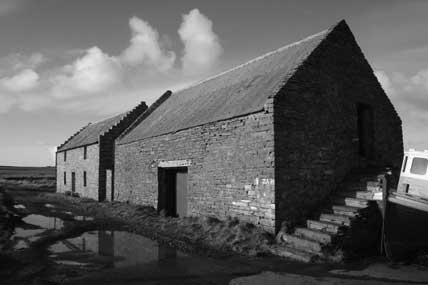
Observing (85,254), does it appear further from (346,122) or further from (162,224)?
(346,122)

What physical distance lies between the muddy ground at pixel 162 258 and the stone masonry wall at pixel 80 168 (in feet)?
32.9

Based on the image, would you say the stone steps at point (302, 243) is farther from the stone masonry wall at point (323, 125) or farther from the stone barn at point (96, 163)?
the stone barn at point (96, 163)

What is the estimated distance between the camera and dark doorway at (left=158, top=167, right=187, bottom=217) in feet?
51.7

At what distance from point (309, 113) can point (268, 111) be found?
1648 mm

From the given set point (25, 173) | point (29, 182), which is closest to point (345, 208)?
point (29, 182)

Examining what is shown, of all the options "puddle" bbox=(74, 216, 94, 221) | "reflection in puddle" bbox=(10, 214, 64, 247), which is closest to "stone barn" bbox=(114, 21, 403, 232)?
"puddle" bbox=(74, 216, 94, 221)

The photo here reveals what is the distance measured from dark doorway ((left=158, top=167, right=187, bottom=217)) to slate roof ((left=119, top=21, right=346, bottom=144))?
192cm

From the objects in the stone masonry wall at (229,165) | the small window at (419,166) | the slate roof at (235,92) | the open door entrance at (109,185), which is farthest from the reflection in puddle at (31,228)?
the small window at (419,166)

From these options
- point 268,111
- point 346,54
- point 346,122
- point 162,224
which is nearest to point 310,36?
point 346,54

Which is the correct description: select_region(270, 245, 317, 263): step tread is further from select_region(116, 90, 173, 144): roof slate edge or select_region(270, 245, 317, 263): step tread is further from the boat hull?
select_region(116, 90, 173, 144): roof slate edge

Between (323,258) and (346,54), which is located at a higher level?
(346,54)

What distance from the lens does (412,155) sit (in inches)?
378

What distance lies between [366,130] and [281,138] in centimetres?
485

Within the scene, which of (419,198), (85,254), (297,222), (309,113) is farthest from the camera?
(309,113)
